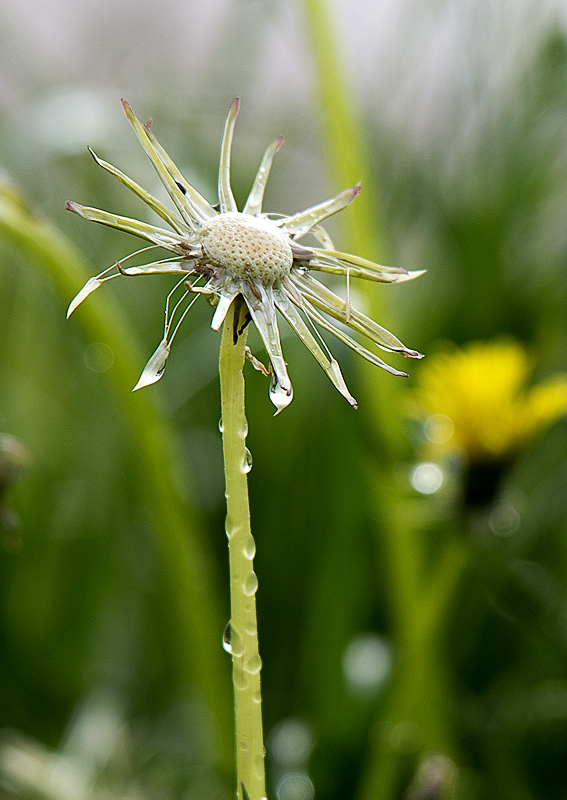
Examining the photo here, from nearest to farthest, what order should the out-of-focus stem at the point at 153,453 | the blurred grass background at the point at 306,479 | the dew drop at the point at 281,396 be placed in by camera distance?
the dew drop at the point at 281,396 → the out-of-focus stem at the point at 153,453 → the blurred grass background at the point at 306,479

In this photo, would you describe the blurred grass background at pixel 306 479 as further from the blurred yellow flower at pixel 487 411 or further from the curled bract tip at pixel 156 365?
the curled bract tip at pixel 156 365

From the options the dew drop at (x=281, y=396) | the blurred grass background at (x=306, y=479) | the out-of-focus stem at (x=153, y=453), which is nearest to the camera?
the dew drop at (x=281, y=396)

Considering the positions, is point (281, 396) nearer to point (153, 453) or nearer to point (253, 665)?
point (253, 665)

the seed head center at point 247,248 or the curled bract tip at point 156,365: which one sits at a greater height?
the seed head center at point 247,248

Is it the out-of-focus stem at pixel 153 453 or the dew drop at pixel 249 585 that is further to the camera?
the out-of-focus stem at pixel 153 453

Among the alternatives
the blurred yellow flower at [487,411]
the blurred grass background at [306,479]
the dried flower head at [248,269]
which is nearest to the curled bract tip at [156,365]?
the dried flower head at [248,269]

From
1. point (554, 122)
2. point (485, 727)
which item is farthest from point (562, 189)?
point (485, 727)

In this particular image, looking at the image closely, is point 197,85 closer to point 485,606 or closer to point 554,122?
point 554,122
